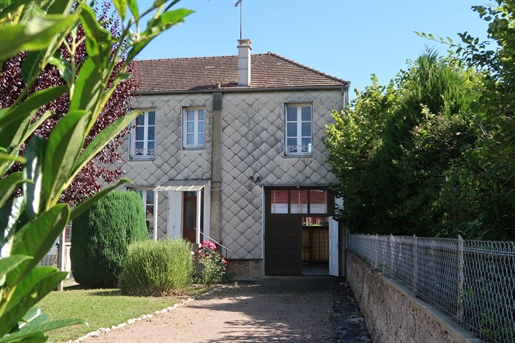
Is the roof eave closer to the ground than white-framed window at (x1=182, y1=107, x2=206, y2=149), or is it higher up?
higher up

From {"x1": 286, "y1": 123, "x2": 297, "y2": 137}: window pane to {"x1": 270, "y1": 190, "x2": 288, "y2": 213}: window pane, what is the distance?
1836 mm

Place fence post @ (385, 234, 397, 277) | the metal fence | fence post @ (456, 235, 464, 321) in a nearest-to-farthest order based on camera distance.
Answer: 1. the metal fence
2. fence post @ (456, 235, 464, 321)
3. fence post @ (385, 234, 397, 277)

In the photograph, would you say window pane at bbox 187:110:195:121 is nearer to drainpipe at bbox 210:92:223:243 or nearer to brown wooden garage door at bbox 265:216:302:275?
drainpipe at bbox 210:92:223:243

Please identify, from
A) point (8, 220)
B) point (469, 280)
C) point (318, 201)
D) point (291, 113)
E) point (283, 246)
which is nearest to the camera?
point (8, 220)

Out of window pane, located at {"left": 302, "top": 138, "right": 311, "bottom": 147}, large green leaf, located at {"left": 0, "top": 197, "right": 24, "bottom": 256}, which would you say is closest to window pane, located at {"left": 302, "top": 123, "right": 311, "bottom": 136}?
window pane, located at {"left": 302, "top": 138, "right": 311, "bottom": 147}

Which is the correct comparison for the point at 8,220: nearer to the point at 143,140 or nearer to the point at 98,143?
the point at 98,143

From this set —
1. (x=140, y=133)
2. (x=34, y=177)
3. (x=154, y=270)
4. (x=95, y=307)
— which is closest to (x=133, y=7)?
(x=34, y=177)

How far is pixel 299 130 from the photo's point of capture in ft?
60.6

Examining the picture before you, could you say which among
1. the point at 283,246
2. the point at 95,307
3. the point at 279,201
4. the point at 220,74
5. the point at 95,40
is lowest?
the point at 95,307

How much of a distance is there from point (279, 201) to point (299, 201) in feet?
2.11

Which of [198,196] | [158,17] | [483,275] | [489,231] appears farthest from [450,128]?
[198,196]

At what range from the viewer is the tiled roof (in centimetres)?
1892

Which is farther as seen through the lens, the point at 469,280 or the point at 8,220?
the point at 469,280

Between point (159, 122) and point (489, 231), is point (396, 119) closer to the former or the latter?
point (489, 231)
